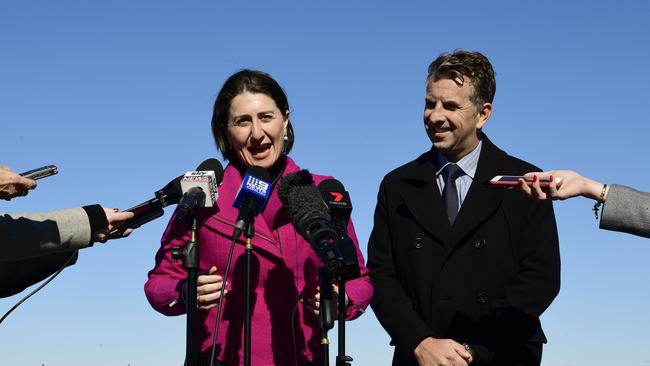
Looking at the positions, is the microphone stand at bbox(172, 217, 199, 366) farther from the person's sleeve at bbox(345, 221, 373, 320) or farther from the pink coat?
the person's sleeve at bbox(345, 221, 373, 320)

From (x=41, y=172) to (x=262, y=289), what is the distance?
1.93 metres

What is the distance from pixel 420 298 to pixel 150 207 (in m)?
2.28

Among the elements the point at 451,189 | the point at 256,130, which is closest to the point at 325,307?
the point at 256,130

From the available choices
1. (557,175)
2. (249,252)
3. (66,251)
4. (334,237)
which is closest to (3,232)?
(66,251)

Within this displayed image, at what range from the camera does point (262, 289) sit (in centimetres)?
771

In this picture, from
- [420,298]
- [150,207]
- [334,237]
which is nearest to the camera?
[334,237]

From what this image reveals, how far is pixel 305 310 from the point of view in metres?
7.65

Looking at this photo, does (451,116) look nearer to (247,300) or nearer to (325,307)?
(325,307)

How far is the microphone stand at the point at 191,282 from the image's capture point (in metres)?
6.45

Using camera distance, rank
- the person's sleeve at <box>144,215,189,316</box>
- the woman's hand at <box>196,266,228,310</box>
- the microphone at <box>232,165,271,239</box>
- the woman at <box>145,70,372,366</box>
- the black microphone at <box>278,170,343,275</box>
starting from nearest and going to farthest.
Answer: the black microphone at <box>278,170,343,275</box> < the microphone at <box>232,165,271,239</box> < the woman's hand at <box>196,266,228,310</box> < the person's sleeve at <box>144,215,189,316</box> < the woman at <box>145,70,372,366</box>

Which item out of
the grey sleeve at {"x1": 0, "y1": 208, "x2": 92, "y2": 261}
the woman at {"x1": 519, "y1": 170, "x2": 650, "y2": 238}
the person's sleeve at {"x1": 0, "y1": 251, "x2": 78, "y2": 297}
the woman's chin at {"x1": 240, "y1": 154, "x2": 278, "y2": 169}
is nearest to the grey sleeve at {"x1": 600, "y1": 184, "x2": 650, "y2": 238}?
the woman at {"x1": 519, "y1": 170, "x2": 650, "y2": 238}

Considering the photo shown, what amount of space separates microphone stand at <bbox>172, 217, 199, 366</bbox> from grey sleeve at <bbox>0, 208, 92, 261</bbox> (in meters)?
0.70

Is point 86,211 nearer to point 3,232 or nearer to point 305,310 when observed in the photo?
point 3,232

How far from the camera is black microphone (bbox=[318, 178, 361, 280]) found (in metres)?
6.30
